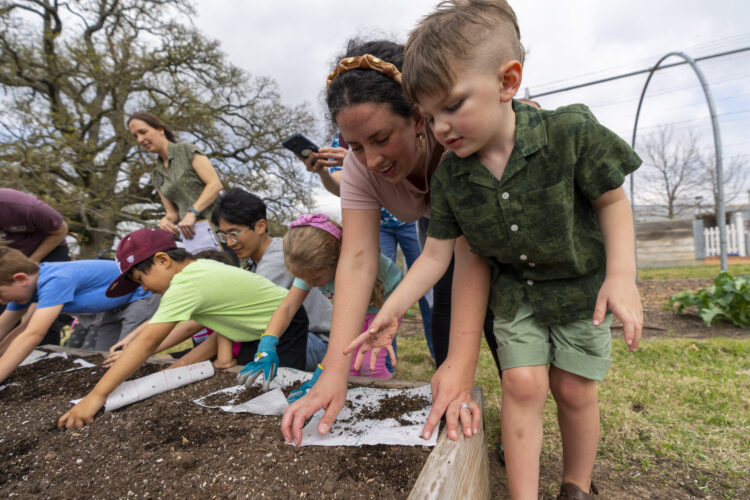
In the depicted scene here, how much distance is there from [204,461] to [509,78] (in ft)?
4.48

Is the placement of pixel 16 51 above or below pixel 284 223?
above

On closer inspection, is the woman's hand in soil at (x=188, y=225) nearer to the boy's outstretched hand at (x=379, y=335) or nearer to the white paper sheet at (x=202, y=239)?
the white paper sheet at (x=202, y=239)

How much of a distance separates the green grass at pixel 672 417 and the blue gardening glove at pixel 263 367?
3.32ft

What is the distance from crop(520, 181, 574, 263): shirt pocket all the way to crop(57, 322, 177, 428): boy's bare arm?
148 cm

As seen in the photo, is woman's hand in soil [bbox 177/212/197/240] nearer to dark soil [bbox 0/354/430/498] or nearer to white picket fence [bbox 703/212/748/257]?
dark soil [bbox 0/354/430/498]

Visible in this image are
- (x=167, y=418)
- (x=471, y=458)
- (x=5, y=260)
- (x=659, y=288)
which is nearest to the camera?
(x=471, y=458)

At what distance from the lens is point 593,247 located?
1172 mm

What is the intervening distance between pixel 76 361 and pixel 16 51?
27.1ft

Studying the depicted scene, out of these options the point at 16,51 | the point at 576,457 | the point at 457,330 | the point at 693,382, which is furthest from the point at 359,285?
the point at 16,51

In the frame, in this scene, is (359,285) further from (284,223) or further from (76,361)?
(284,223)

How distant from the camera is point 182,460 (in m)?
1.26

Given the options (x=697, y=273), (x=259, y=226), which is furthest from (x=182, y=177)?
(x=697, y=273)

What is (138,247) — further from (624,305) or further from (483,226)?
(624,305)

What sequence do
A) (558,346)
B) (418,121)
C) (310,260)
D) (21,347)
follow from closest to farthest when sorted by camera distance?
(558,346), (418,121), (310,260), (21,347)
